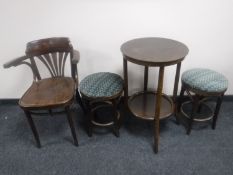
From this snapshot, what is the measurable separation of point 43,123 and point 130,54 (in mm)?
1146

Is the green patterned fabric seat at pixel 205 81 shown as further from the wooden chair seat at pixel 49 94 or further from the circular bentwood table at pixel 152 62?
the wooden chair seat at pixel 49 94

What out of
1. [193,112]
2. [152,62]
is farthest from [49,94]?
[193,112]

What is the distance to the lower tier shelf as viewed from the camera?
6.22ft

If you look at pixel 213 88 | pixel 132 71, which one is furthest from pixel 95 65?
pixel 213 88

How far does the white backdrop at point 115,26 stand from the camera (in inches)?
75.3

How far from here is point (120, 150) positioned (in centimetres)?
185

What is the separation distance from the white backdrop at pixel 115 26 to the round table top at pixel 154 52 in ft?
0.87

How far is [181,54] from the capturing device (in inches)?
62.1

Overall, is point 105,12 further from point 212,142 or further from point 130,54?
point 212,142

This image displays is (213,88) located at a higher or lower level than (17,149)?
higher

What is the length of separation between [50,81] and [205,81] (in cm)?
129

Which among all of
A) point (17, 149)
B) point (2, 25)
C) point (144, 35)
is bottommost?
point (17, 149)

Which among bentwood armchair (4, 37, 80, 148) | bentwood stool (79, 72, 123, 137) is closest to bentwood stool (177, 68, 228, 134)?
bentwood stool (79, 72, 123, 137)

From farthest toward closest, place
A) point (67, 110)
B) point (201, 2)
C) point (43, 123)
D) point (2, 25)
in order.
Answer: point (43, 123)
point (2, 25)
point (201, 2)
point (67, 110)
